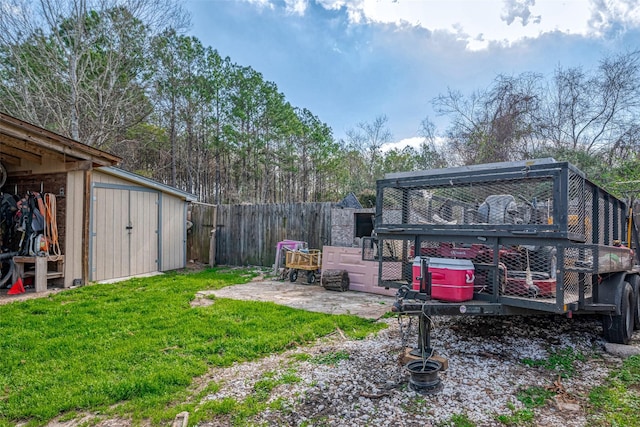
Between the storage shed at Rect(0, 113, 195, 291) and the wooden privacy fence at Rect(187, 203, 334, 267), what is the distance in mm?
1722

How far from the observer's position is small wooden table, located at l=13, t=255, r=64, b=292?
5.89m

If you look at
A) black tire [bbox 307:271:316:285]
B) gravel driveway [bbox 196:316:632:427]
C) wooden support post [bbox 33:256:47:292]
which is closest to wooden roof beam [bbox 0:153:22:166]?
wooden support post [bbox 33:256:47:292]

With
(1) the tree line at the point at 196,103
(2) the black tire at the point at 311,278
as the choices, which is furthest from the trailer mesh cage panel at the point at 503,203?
(1) the tree line at the point at 196,103

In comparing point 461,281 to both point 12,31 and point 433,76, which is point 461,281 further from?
point 12,31

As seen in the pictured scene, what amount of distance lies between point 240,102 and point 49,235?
10.5 meters

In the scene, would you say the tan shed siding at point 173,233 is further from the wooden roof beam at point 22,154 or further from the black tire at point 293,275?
the black tire at point 293,275

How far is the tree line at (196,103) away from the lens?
1006 cm

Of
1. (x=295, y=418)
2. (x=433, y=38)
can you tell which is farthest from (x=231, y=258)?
(x=433, y=38)

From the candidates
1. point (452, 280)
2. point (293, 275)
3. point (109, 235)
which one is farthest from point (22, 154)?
point (452, 280)

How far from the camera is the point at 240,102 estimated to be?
15.3m

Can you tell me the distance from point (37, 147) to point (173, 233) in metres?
3.53

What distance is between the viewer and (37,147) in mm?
5980

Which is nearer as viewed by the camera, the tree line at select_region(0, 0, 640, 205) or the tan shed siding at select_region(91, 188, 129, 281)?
the tan shed siding at select_region(91, 188, 129, 281)

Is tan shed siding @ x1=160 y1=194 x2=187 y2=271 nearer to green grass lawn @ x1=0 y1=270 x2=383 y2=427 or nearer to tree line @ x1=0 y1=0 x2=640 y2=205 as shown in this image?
green grass lawn @ x1=0 y1=270 x2=383 y2=427
